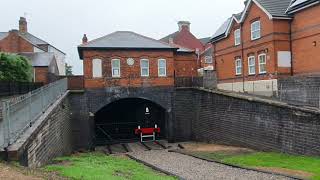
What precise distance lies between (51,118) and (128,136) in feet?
66.8

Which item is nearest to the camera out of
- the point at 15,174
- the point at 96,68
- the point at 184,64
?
the point at 15,174

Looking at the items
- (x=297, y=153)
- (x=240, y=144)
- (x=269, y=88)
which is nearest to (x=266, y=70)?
(x=269, y=88)

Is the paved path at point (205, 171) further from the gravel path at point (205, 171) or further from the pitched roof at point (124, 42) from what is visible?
the pitched roof at point (124, 42)

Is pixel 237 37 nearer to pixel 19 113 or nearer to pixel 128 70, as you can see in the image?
pixel 128 70

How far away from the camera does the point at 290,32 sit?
2958 cm

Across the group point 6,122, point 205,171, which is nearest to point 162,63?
point 205,171

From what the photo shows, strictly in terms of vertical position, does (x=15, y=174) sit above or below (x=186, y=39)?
below

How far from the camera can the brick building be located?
91.1 feet

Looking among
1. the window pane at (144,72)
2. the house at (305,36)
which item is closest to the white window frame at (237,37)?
the house at (305,36)

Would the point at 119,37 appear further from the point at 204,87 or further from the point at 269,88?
the point at 269,88

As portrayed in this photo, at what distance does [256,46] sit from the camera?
105 ft

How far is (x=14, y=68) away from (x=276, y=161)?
86.6 feet

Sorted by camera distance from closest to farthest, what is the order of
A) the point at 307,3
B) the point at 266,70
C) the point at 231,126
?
the point at 307,3, the point at 231,126, the point at 266,70

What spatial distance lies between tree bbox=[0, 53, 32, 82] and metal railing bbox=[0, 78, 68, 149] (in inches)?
693
